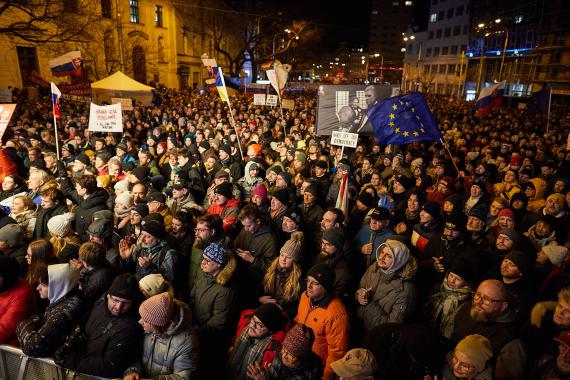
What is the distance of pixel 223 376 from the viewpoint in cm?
337

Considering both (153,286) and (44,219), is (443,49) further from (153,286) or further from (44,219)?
(153,286)

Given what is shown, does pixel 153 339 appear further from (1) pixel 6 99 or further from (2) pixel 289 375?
(1) pixel 6 99

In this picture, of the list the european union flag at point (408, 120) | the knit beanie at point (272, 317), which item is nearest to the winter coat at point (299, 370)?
the knit beanie at point (272, 317)

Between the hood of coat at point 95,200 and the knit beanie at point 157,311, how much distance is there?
3367 millimetres

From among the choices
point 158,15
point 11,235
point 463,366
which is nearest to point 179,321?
point 463,366

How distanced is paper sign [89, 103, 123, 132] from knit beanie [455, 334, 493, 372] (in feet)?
30.6

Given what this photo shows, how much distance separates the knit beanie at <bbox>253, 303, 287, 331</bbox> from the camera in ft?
9.06

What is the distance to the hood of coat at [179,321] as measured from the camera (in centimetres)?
267

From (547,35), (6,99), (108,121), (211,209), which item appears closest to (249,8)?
(547,35)

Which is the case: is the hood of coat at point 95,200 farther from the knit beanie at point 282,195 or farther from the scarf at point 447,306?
the scarf at point 447,306

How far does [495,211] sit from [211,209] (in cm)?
421

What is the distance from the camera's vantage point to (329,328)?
3115mm

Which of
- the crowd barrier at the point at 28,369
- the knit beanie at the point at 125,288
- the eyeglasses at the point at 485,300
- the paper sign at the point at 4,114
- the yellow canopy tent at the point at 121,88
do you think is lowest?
the crowd barrier at the point at 28,369

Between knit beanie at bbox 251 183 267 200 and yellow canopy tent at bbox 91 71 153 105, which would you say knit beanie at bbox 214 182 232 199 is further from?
yellow canopy tent at bbox 91 71 153 105
